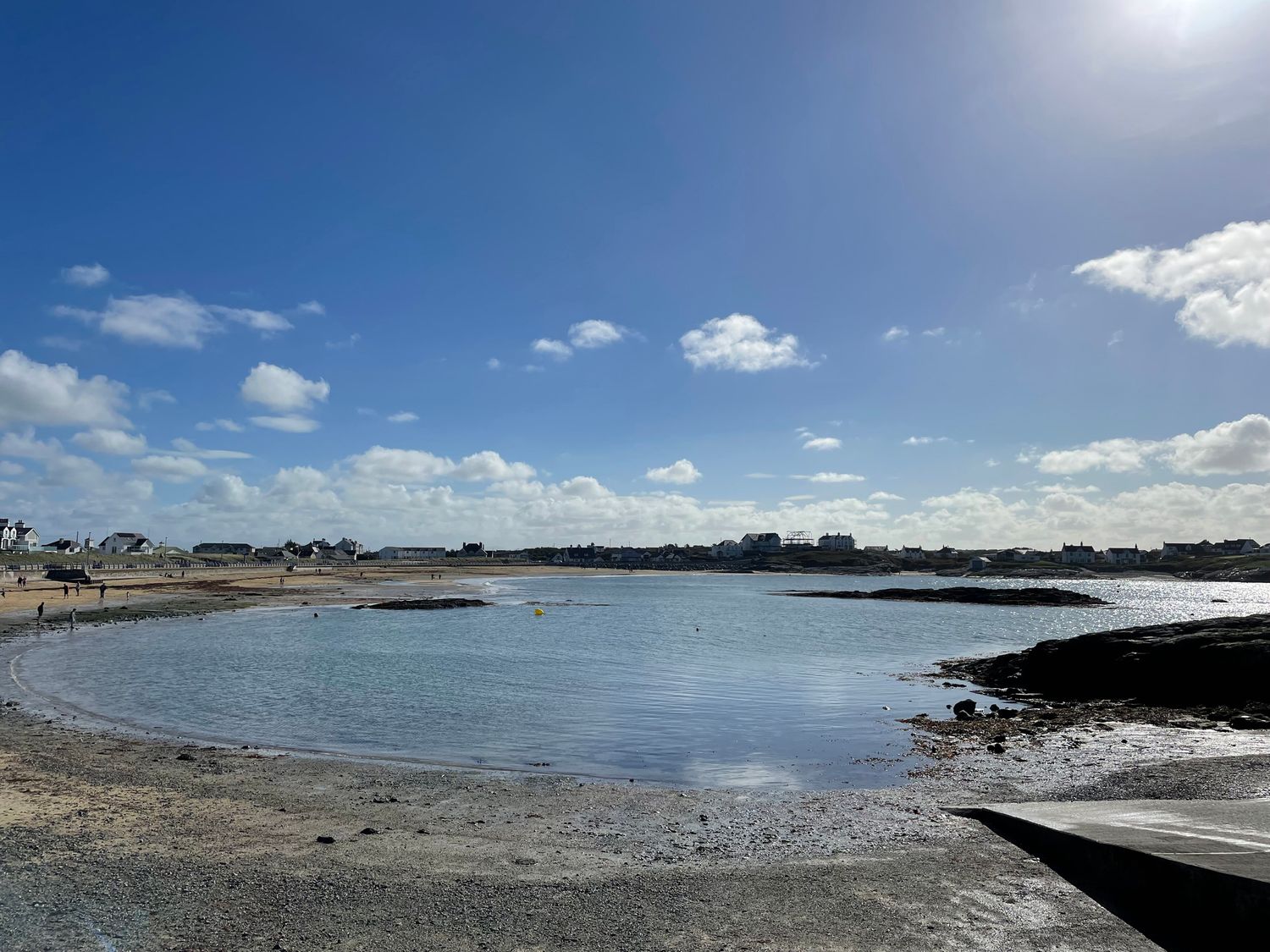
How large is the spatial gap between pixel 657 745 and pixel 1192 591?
579ft

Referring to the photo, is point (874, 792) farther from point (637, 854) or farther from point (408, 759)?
point (408, 759)

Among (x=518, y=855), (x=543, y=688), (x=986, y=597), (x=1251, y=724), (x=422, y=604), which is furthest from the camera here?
(x=986, y=597)

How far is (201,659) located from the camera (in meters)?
38.8

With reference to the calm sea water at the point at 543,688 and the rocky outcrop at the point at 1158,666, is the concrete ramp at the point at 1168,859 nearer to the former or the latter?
the calm sea water at the point at 543,688

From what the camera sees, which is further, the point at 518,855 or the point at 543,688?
the point at 543,688

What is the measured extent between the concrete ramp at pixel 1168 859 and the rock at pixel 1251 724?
11656 mm

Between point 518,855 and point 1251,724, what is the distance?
23.2m

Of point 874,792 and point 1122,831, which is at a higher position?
point 1122,831

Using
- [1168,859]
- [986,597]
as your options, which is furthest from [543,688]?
[986,597]

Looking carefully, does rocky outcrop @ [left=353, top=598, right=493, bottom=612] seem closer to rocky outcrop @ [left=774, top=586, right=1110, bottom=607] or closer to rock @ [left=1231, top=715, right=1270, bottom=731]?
rocky outcrop @ [left=774, top=586, right=1110, bottom=607]

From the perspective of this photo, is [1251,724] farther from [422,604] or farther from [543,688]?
[422,604]

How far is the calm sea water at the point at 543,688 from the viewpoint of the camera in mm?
20922

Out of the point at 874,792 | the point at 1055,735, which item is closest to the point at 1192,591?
the point at 1055,735

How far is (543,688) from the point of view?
3247cm
